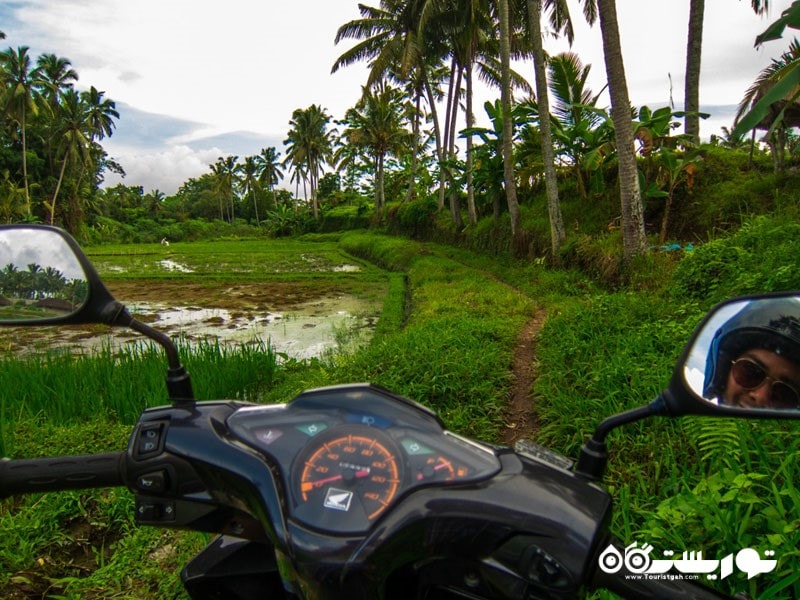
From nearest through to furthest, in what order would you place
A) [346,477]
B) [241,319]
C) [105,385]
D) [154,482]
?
[346,477] → [154,482] → [105,385] → [241,319]

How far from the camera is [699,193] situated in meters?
8.40

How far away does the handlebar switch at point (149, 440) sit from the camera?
2.92ft

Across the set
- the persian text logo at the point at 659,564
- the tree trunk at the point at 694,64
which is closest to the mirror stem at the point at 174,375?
the persian text logo at the point at 659,564

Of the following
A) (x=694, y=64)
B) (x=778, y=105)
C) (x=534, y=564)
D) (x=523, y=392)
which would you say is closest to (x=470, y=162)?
(x=694, y=64)

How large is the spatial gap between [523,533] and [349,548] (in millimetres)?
242

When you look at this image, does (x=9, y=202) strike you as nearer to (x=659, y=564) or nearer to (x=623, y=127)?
(x=623, y=127)

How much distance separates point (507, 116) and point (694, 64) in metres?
3.65

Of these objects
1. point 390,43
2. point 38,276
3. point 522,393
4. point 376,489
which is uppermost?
point 390,43

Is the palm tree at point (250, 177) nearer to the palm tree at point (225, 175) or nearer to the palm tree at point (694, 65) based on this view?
the palm tree at point (225, 175)

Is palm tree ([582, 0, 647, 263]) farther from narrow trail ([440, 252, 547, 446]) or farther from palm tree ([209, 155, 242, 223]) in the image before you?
palm tree ([209, 155, 242, 223])

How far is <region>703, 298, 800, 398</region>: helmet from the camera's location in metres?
0.77

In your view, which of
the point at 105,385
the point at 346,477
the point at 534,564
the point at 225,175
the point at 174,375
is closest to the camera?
the point at 534,564

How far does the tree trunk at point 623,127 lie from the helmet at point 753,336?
644 cm

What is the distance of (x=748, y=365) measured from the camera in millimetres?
808
